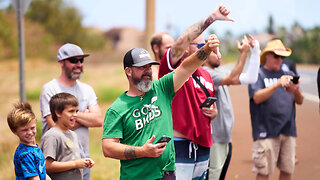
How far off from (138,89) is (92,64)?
129 feet

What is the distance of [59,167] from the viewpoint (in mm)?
3748

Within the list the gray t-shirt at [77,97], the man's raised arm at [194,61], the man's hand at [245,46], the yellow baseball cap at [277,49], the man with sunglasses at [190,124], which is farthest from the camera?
the yellow baseball cap at [277,49]

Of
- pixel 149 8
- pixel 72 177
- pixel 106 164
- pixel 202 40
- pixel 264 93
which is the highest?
pixel 149 8

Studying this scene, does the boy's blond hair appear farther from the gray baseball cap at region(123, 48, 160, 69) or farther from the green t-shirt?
the gray baseball cap at region(123, 48, 160, 69)

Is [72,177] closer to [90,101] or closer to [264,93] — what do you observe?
[90,101]

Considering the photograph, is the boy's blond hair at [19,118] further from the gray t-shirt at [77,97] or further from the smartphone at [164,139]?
the smartphone at [164,139]

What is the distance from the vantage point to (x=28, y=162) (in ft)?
11.0

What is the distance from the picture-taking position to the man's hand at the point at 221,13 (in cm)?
339

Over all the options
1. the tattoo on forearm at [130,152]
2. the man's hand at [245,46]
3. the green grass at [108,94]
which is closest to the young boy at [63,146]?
the tattoo on forearm at [130,152]

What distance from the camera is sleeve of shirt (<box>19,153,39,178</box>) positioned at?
11.0 ft

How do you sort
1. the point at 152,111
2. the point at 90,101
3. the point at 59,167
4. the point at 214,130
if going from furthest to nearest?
1. the point at 214,130
2. the point at 90,101
3. the point at 59,167
4. the point at 152,111

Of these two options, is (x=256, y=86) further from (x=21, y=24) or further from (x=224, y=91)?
(x=21, y=24)

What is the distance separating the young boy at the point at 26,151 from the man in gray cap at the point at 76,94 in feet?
2.93

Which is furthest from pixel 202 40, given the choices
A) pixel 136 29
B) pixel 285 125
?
pixel 136 29
